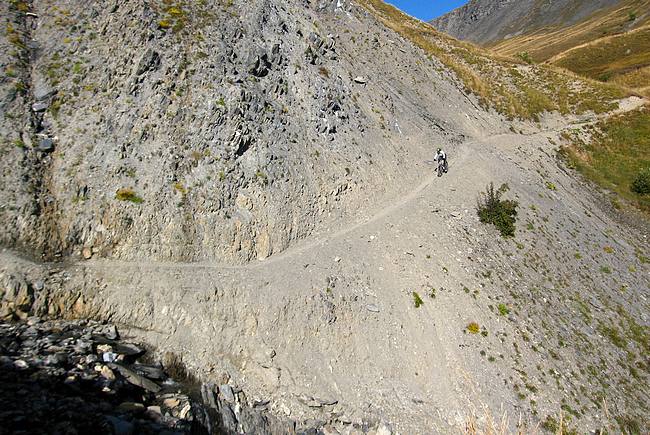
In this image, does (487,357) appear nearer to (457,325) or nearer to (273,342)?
(457,325)

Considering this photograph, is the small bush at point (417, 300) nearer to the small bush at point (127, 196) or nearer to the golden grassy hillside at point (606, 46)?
the small bush at point (127, 196)

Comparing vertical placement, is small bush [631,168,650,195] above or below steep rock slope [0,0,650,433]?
above

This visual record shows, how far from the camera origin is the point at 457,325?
72.7ft

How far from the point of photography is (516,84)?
57.4 m

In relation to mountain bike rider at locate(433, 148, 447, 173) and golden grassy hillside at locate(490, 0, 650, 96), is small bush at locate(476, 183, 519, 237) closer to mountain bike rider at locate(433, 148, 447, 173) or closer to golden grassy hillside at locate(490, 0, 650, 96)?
mountain bike rider at locate(433, 148, 447, 173)

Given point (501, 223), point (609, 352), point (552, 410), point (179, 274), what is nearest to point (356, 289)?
point (179, 274)

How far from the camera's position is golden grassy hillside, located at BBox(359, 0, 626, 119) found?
5197 centimetres

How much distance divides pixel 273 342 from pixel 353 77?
92.7 feet

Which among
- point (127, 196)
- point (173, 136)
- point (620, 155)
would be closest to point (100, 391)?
point (127, 196)

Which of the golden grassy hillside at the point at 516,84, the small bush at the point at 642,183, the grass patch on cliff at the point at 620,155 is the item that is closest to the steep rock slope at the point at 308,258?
the small bush at the point at 642,183

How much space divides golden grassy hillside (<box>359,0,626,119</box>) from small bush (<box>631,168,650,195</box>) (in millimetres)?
15470

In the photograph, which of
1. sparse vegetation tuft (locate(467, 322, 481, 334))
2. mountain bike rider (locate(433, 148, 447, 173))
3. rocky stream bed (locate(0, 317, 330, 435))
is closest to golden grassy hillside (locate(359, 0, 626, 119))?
mountain bike rider (locate(433, 148, 447, 173))

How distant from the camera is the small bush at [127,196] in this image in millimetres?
21328

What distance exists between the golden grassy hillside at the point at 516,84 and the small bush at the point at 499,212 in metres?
24.6
